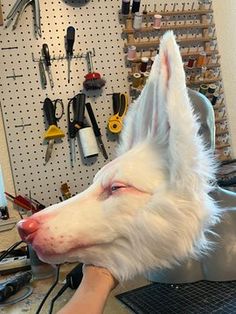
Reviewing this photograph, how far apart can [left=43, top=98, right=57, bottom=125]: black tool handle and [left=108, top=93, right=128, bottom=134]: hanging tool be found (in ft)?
0.63

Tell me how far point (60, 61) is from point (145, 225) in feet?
3.01

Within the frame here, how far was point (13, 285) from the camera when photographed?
0.88 m

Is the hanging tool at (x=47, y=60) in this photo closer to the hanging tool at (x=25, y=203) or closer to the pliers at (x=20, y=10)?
the pliers at (x=20, y=10)

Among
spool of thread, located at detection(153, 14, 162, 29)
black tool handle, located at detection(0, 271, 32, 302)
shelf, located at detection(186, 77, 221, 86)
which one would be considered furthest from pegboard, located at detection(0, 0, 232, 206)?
black tool handle, located at detection(0, 271, 32, 302)

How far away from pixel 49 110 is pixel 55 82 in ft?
0.33

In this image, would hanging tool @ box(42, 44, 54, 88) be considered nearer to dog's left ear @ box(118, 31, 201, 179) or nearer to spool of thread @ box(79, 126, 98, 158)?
spool of thread @ box(79, 126, 98, 158)

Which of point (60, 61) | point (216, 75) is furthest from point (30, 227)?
point (216, 75)

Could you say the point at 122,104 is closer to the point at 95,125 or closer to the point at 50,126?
the point at 95,125

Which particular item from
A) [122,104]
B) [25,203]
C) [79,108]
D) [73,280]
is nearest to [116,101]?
[122,104]

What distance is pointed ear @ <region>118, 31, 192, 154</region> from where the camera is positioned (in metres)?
0.48

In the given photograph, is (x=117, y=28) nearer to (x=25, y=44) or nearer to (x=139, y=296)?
(x=25, y=44)

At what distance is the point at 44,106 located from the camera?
1.26 m

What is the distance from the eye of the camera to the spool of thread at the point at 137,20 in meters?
1.33

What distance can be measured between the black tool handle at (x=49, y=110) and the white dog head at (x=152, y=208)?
2.47 feet
